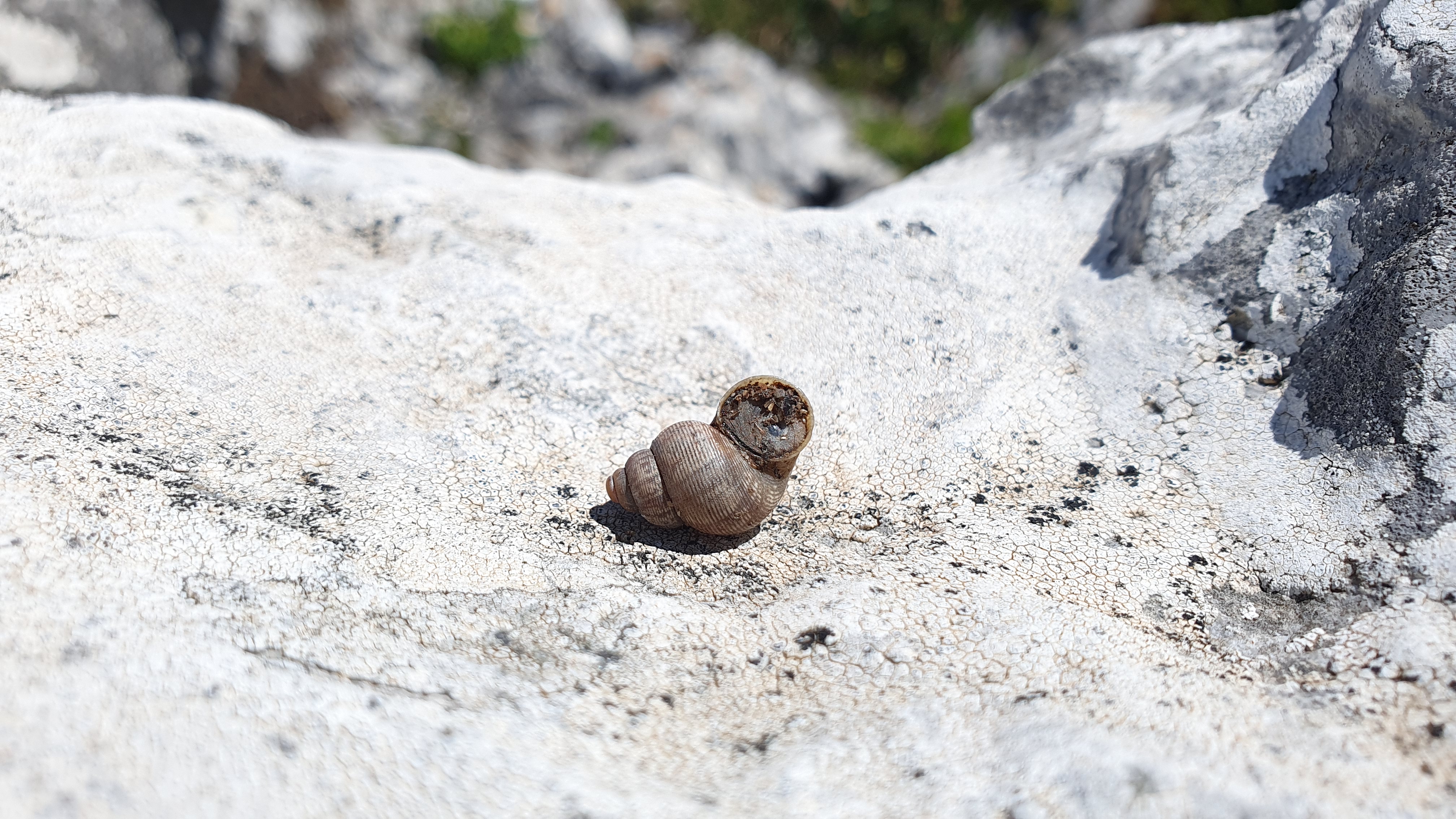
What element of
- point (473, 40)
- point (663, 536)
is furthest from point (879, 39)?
point (663, 536)

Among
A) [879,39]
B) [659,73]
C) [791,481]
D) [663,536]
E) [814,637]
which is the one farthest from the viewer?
[879,39]

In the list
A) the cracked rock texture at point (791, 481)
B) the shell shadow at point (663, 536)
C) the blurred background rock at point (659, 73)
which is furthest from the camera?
the blurred background rock at point (659, 73)

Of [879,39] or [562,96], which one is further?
[879,39]

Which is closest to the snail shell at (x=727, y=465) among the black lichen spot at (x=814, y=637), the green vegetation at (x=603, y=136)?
the black lichen spot at (x=814, y=637)

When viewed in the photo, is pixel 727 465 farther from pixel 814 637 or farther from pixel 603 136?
pixel 603 136

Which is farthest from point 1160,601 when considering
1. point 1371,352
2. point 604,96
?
point 604,96

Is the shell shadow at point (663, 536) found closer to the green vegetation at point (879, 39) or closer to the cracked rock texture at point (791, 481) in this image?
the cracked rock texture at point (791, 481)
